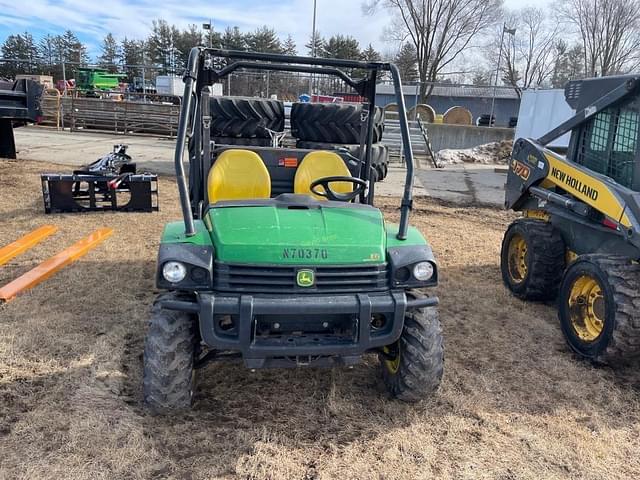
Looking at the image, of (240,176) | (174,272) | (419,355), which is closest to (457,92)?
(240,176)

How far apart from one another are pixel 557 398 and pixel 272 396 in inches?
71.9

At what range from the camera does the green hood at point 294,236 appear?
2912 mm

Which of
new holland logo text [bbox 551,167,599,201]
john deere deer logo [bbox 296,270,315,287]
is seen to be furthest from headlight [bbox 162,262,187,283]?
new holland logo text [bbox 551,167,599,201]

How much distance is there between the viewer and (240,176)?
13.5ft

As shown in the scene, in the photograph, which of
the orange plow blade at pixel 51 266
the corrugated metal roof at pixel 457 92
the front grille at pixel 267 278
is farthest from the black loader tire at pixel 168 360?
the corrugated metal roof at pixel 457 92

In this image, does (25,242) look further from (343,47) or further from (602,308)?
(343,47)

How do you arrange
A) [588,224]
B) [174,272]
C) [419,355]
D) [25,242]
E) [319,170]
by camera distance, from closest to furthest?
[174,272] < [419,355] < [319,170] < [588,224] < [25,242]

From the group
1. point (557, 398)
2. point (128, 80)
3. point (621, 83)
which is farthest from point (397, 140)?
point (128, 80)

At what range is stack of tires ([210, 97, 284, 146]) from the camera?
526 centimetres

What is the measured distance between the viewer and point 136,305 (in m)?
4.64

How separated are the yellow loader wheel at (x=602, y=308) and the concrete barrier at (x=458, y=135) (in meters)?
15.5

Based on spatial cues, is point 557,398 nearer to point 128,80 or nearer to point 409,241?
point 409,241

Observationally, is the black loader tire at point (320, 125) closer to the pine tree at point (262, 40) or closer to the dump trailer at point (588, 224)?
the dump trailer at point (588, 224)

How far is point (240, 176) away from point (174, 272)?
4.61ft
